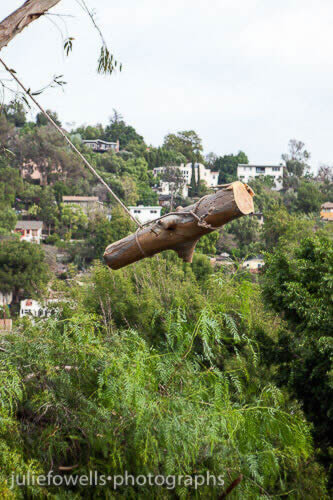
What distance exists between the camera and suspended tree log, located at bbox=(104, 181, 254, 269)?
201cm

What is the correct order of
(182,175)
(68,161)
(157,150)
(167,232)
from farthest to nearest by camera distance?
(157,150) → (182,175) → (68,161) → (167,232)

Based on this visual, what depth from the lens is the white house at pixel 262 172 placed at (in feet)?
163

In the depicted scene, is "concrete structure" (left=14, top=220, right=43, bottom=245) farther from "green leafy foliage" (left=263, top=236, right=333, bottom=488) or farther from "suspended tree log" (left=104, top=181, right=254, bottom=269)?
"suspended tree log" (left=104, top=181, right=254, bottom=269)

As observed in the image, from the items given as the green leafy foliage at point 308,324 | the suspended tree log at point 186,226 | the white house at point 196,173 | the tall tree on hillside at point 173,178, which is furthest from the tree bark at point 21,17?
the white house at point 196,173

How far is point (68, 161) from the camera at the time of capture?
40.1 metres

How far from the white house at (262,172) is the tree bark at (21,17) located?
4746 cm

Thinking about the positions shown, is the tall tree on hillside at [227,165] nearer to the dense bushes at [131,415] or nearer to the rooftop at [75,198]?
the rooftop at [75,198]

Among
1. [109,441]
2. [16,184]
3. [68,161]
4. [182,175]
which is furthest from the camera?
[182,175]

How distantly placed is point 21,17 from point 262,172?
50.0 metres

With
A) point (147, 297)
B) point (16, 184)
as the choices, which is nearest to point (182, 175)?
point (16, 184)

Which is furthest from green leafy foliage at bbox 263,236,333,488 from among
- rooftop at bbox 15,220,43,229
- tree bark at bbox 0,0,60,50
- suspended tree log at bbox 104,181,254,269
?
rooftop at bbox 15,220,43,229

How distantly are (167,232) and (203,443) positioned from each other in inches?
37.4

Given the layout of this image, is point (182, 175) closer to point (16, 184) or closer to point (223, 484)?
point (16, 184)

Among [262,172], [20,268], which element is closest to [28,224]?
[20,268]
